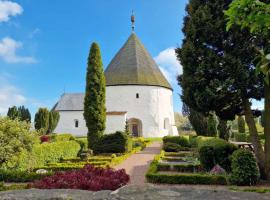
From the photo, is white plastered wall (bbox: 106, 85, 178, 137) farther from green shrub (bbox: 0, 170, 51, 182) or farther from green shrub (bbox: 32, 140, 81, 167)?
green shrub (bbox: 0, 170, 51, 182)

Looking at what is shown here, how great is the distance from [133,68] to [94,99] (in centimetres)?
1730

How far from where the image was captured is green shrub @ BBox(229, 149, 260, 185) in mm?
9352

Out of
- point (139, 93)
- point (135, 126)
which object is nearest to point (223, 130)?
point (139, 93)

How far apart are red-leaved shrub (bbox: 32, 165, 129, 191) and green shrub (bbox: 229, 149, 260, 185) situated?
392 centimetres

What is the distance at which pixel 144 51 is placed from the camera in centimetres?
4206

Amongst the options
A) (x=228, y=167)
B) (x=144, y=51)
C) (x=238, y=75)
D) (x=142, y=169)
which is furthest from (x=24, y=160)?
(x=144, y=51)

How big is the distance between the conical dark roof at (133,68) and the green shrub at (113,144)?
17723 mm

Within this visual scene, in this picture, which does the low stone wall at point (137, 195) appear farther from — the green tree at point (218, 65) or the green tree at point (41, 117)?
the green tree at point (41, 117)

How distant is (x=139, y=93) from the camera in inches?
1457

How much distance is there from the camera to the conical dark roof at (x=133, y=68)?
37281 millimetres

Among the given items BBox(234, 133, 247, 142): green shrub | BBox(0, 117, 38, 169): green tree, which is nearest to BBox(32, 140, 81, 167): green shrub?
BBox(0, 117, 38, 169): green tree

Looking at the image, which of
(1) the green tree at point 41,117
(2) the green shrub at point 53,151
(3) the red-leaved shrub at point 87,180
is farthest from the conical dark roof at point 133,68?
(3) the red-leaved shrub at point 87,180

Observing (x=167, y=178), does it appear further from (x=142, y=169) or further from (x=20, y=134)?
(x=20, y=134)

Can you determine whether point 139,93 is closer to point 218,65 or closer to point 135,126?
point 135,126
